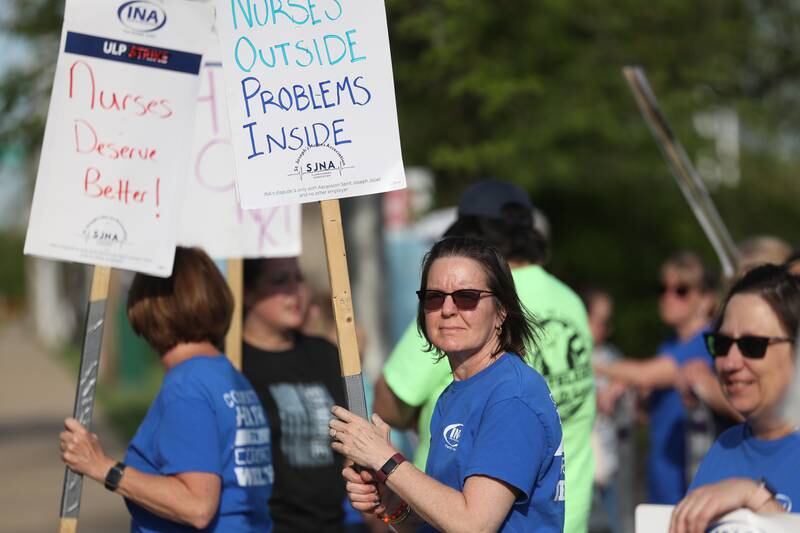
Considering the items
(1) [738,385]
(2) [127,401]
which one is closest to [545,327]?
(1) [738,385]

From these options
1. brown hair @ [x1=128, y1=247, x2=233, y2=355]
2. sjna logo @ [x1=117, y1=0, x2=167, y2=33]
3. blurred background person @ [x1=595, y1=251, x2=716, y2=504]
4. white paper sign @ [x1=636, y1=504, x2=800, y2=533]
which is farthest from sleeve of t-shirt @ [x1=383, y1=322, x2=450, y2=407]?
blurred background person @ [x1=595, y1=251, x2=716, y2=504]

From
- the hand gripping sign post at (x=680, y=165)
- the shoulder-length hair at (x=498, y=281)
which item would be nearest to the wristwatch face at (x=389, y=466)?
the shoulder-length hair at (x=498, y=281)

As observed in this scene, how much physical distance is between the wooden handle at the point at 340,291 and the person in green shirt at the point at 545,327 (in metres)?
0.67

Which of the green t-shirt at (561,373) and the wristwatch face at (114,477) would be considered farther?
the green t-shirt at (561,373)

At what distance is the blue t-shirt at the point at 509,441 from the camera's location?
2.85 meters

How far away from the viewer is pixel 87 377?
3828 mm

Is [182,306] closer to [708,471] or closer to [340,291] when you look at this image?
[340,291]

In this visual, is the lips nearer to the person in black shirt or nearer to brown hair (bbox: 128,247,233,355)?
brown hair (bbox: 128,247,233,355)

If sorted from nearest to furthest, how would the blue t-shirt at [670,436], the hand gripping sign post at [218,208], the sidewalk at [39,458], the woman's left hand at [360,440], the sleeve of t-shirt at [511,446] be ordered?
1. the sleeve of t-shirt at [511,446]
2. the woman's left hand at [360,440]
3. the hand gripping sign post at [218,208]
4. the blue t-shirt at [670,436]
5. the sidewalk at [39,458]

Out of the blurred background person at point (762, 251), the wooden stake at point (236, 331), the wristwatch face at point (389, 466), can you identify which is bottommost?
the wristwatch face at point (389, 466)

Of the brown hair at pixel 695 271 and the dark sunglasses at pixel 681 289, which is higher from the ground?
the brown hair at pixel 695 271

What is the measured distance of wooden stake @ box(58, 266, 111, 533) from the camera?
3.77 metres

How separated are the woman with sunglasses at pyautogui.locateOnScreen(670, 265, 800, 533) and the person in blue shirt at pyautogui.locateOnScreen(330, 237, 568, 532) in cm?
45

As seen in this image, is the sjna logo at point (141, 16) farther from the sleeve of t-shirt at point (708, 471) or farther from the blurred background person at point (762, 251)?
the blurred background person at point (762, 251)
